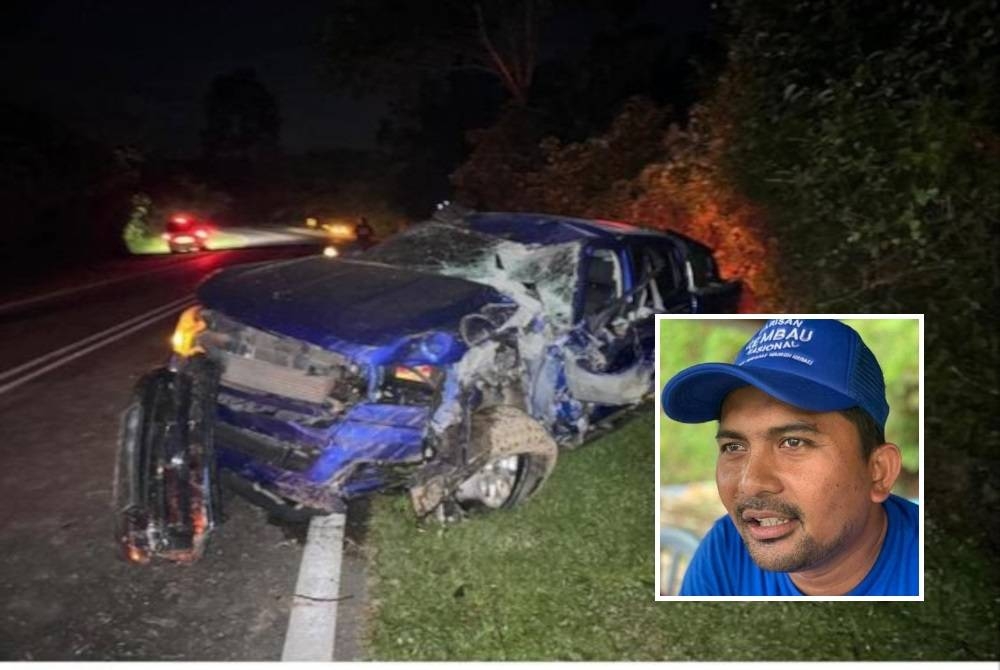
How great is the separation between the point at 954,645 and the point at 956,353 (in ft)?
4.41

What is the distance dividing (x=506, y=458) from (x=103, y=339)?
144 inches

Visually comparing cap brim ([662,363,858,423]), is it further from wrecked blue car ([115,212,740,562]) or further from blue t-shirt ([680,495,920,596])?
wrecked blue car ([115,212,740,562])

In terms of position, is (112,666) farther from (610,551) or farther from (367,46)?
(367,46)

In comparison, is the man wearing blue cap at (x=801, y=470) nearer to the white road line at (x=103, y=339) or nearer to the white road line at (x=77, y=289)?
the white road line at (x=103, y=339)

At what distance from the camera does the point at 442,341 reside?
3303 mm

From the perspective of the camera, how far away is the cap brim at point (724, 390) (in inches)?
115

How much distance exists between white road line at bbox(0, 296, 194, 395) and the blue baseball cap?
2.65m

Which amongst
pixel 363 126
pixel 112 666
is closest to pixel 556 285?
pixel 363 126

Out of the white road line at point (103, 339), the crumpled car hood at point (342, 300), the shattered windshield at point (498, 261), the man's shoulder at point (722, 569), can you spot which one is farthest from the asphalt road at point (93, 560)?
the man's shoulder at point (722, 569)

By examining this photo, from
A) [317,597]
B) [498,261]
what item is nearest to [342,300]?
[498,261]

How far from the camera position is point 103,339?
5465mm

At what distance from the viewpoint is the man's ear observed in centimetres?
307

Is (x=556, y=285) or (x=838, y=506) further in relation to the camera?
(x=556, y=285)

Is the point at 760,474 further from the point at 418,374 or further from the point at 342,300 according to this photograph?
the point at 342,300
